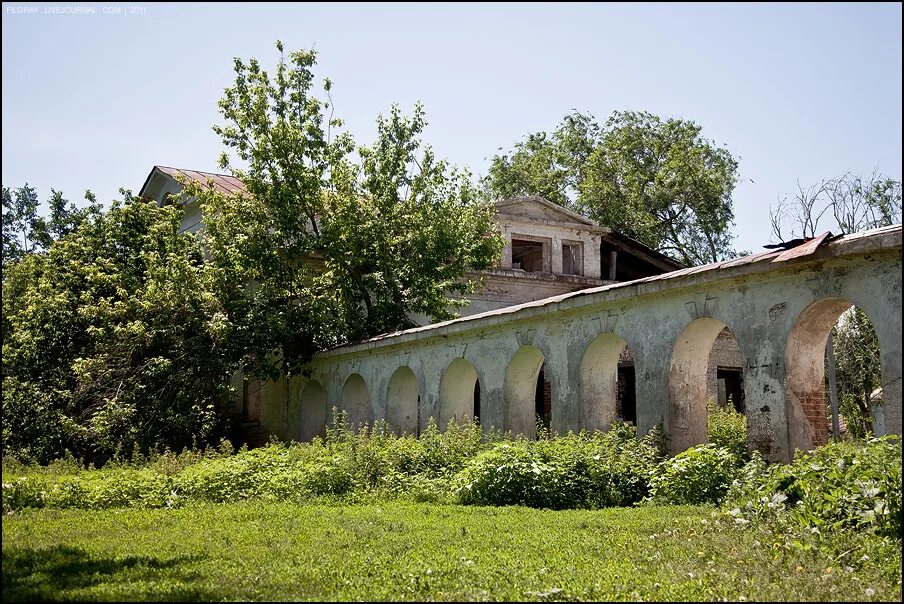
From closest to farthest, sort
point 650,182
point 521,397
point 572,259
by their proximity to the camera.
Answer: point 521,397
point 572,259
point 650,182

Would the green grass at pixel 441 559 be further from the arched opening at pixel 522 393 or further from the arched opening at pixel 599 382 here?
the arched opening at pixel 522 393

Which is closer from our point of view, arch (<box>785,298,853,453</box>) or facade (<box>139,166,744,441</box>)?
arch (<box>785,298,853,453</box>)

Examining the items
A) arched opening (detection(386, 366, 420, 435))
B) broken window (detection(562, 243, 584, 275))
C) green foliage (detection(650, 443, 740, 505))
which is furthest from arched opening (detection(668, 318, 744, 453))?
broken window (detection(562, 243, 584, 275))

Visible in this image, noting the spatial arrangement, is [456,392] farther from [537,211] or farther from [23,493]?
[537,211]

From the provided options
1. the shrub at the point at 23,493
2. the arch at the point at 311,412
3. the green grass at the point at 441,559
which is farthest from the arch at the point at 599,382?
the arch at the point at 311,412

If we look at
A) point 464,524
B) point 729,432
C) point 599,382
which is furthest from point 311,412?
point 464,524

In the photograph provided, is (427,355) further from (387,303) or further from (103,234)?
(103,234)

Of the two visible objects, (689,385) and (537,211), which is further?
(537,211)

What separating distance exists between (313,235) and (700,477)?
1340 cm

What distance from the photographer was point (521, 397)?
16.2m

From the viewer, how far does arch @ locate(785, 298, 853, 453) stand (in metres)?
11.1

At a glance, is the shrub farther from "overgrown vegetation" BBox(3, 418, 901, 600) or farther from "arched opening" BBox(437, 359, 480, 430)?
"arched opening" BBox(437, 359, 480, 430)

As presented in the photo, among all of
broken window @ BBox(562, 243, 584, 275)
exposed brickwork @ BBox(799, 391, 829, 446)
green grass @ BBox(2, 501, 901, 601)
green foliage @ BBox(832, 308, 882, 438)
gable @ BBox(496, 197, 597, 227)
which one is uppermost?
gable @ BBox(496, 197, 597, 227)

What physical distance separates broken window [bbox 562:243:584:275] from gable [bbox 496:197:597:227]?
2.35 ft
